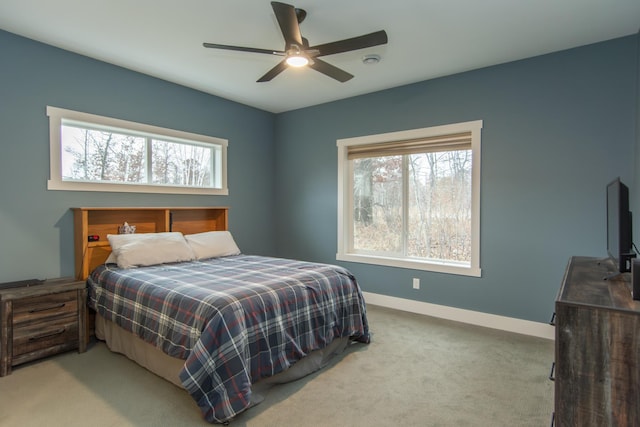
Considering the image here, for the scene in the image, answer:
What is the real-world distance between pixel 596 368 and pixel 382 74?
3.18m

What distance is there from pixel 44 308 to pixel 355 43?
3028mm

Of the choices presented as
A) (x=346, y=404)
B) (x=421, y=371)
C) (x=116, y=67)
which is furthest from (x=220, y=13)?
(x=421, y=371)

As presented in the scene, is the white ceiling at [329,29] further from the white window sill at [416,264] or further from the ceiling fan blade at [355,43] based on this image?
the white window sill at [416,264]

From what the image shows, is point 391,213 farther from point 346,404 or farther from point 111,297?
point 111,297

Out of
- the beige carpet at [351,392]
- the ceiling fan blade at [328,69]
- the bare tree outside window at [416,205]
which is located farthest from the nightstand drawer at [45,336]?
the bare tree outside window at [416,205]

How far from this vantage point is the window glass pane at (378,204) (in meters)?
4.27

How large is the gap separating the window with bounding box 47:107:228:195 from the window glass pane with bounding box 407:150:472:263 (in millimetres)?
2429

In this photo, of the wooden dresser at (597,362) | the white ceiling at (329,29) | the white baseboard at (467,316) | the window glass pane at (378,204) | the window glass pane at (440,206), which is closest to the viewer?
the wooden dresser at (597,362)

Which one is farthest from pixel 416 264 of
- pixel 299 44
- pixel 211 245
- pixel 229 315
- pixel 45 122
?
pixel 45 122

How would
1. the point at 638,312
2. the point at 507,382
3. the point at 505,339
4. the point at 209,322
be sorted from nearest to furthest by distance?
the point at 638,312
the point at 209,322
the point at 507,382
the point at 505,339

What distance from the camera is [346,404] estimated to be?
2168mm

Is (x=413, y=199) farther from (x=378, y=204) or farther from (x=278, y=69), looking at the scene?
(x=278, y=69)

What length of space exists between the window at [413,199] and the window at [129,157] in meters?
1.74

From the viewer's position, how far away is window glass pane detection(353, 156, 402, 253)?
4.27m
